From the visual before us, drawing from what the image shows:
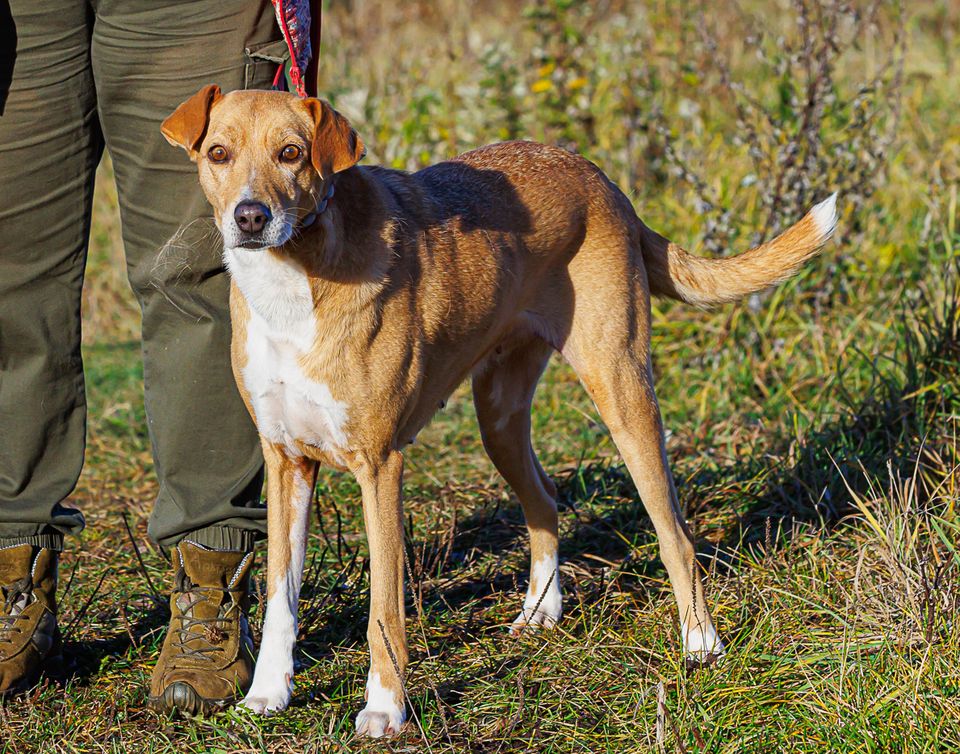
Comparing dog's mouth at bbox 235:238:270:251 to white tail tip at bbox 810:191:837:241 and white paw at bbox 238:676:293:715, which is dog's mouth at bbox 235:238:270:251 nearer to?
white paw at bbox 238:676:293:715

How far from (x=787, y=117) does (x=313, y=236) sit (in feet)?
11.1

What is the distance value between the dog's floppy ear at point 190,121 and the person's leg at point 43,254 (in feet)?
1.64

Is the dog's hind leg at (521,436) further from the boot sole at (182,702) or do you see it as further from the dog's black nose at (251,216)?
the dog's black nose at (251,216)

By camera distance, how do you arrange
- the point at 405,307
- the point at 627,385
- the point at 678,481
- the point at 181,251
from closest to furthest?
1. the point at 405,307
2. the point at 181,251
3. the point at 627,385
4. the point at 678,481

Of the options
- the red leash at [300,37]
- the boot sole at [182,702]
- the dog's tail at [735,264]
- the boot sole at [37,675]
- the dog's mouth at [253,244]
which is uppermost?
the red leash at [300,37]

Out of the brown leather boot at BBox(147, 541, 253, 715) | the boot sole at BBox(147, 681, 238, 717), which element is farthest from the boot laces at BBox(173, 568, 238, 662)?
the boot sole at BBox(147, 681, 238, 717)

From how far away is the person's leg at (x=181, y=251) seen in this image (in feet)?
9.40

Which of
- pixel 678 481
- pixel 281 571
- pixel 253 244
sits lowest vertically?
pixel 678 481

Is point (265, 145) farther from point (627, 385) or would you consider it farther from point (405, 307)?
point (627, 385)

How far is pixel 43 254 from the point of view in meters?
3.12

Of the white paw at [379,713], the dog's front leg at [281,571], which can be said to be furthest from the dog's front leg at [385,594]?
the dog's front leg at [281,571]

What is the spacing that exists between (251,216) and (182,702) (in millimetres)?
1274

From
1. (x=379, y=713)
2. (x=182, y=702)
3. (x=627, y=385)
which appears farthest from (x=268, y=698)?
(x=627, y=385)

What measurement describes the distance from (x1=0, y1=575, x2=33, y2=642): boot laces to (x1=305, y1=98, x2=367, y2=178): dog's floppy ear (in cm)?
144
